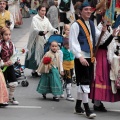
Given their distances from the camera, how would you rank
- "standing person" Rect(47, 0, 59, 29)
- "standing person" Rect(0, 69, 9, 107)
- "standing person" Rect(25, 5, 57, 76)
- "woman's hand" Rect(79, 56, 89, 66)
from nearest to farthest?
"woman's hand" Rect(79, 56, 89, 66) → "standing person" Rect(0, 69, 9, 107) → "standing person" Rect(25, 5, 57, 76) → "standing person" Rect(47, 0, 59, 29)

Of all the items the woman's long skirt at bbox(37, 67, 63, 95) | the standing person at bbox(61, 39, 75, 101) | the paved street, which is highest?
the standing person at bbox(61, 39, 75, 101)

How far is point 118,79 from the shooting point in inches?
340

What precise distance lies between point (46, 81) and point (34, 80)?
2.33 m

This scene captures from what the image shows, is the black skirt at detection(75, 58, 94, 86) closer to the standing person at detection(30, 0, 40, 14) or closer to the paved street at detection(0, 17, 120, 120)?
the paved street at detection(0, 17, 120, 120)

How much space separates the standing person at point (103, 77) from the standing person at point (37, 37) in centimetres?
354

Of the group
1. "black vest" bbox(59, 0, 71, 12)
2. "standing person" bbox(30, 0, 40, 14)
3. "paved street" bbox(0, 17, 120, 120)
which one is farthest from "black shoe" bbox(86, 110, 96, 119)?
"standing person" bbox(30, 0, 40, 14)

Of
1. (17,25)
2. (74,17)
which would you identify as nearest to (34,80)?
(74,17)

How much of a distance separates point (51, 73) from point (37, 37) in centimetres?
258

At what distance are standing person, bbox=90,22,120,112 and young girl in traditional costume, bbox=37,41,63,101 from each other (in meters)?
1.21

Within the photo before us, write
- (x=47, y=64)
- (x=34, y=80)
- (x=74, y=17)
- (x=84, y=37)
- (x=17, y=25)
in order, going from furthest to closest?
1. (x=17, y=25)
2. (x=74, y=17)
3. (x=34, y=80)
4. (x=47, y=64)
5. (x=84, y=37)

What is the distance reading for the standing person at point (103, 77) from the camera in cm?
866

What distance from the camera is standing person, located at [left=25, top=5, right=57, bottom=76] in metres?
12.2

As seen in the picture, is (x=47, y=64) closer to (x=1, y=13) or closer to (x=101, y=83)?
(x=101, y=83)

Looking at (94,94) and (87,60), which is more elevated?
(87,60)
